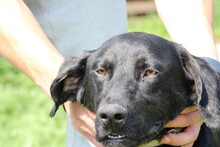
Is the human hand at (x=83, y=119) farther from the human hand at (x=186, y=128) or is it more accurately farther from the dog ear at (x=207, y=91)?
the dog ear at (x=207, y=91)

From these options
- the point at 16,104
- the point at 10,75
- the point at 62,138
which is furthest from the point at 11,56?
the point at 10,75

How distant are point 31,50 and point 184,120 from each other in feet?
3.19

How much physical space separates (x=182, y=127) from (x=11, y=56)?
1107 millimetres

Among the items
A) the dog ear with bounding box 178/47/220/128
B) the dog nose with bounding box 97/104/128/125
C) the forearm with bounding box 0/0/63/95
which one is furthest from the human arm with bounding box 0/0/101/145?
the dog ear with bounding box 178/47/220/128

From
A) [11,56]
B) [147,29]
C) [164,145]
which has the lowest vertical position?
[147,29]

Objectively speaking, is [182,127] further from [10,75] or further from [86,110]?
[10,75]

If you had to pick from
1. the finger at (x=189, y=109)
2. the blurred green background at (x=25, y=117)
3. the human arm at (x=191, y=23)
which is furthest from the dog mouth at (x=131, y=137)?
the blurred green background at (x=25, y=117)

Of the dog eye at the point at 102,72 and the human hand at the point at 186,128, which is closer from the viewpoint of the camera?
the human hand at the point at 186,128

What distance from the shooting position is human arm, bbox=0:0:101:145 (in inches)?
197

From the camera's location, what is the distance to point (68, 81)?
508cm

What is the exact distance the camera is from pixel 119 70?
190 inches

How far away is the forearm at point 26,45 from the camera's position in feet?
16.5

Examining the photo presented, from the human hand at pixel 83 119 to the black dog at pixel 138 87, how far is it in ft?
0.11

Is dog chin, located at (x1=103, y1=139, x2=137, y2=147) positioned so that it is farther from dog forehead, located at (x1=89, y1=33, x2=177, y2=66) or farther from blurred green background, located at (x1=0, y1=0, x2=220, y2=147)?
blurred green background, located at (x1=0, y1=0, x2=220, y2=147)
